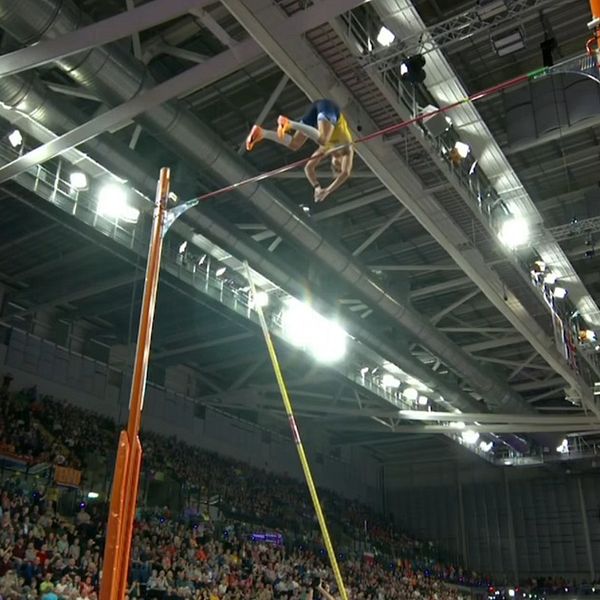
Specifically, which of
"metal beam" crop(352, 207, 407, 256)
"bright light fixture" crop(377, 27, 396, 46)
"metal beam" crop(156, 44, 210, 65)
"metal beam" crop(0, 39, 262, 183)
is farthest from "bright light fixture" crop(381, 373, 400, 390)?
"metal beam" crop(0, 39, 262, 183)

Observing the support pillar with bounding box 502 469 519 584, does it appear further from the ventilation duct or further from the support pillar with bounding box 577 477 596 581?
the ventilation duct

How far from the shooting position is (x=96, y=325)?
25.7 meters

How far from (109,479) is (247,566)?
5701 mm

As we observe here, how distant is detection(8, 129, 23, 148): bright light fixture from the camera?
13531 mm

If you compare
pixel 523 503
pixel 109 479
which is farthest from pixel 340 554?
pixel 523 503

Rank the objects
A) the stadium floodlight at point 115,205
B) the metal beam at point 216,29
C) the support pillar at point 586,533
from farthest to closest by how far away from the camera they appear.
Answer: the support pillar at point 586,533 < the stadium floodlight at point 115,205 < the metal beam at point 216,29

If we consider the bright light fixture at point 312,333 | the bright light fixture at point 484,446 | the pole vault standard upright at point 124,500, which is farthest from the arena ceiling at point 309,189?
the bright light fixture at point 484,446

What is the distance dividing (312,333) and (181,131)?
9787 millimetres

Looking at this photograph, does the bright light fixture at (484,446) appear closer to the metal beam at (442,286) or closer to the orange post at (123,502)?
the metal beam at (442,286)

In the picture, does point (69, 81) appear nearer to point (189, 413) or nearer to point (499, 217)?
point (499, 217)

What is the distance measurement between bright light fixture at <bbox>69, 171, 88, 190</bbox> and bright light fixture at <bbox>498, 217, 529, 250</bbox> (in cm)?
958

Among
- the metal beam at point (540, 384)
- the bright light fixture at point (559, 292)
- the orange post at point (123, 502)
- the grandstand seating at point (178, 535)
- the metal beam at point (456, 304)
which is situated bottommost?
the orange post at point (123, 502)

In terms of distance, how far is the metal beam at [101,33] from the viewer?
8.85 meters

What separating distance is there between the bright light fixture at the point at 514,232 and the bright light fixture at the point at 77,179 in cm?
958
